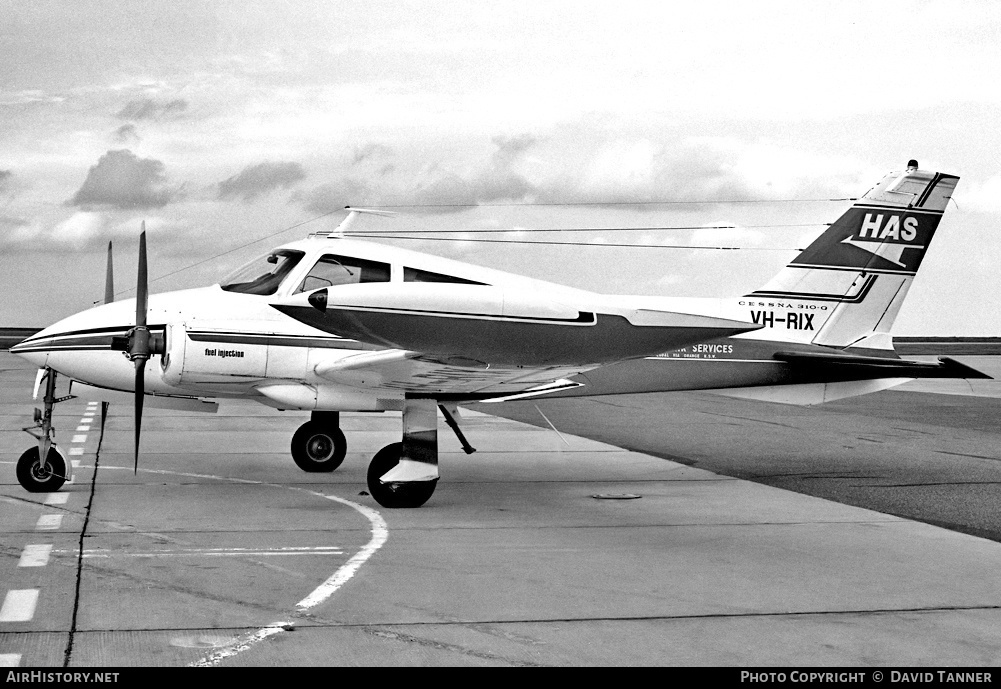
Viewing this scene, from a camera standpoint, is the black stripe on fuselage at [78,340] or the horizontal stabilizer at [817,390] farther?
the horizontal stabilizer at [817,390]

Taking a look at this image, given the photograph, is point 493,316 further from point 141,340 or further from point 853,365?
point 853,365

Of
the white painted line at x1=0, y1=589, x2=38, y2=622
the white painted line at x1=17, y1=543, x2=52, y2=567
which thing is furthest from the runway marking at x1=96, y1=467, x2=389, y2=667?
the white painted line at x1=17, y1=543, x2=52, y2=567

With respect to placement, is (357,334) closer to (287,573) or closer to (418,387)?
(287,573)

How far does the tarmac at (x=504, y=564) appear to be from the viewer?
5.14 metres

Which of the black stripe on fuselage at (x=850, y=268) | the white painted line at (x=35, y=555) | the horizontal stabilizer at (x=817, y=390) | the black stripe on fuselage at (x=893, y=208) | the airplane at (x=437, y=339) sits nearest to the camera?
the white painted line at (x=35, y=555)

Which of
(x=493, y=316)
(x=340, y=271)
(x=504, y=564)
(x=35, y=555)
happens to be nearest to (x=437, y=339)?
(x=493, y=316)

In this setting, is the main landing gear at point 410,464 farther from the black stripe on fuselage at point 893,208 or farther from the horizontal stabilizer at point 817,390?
the black stripe on fuselage at point 893,208

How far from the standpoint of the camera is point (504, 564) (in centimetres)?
704

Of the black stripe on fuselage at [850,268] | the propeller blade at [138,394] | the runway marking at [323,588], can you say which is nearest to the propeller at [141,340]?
the propeller blade at [138,394]

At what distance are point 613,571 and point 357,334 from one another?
2284 mm

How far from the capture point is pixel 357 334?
679cm

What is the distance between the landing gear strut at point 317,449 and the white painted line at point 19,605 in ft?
18.5
